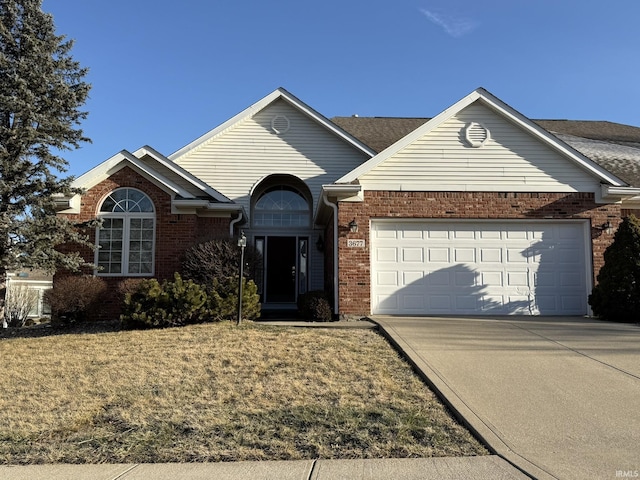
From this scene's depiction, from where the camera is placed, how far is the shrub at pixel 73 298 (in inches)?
429

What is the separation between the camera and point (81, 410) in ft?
17.5

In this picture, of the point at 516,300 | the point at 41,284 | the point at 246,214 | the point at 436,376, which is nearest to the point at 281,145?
the point at 246,214

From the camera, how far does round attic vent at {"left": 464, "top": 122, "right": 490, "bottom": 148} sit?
11703 mm

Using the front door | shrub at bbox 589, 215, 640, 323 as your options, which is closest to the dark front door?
the front door

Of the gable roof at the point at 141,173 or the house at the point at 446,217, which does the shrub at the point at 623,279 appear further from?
the gable roof at the point at 141,173

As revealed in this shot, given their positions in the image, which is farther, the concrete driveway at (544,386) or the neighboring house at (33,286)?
the neighboring house at (33,286)

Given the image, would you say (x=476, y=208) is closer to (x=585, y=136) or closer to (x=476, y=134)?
(x=476, y=134)

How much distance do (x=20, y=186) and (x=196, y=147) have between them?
5.06m

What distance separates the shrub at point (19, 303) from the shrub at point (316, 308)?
40.1 ft

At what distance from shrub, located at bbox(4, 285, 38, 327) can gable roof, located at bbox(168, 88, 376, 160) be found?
398 inches

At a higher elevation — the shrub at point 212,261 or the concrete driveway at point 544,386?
the shrub at point 212,261

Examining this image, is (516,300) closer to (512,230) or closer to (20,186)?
(512,230)

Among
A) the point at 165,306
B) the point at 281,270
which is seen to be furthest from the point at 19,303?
the point at 165,306

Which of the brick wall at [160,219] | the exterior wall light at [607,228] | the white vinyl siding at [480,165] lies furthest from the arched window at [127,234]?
the exterior wall light at [607,228]
